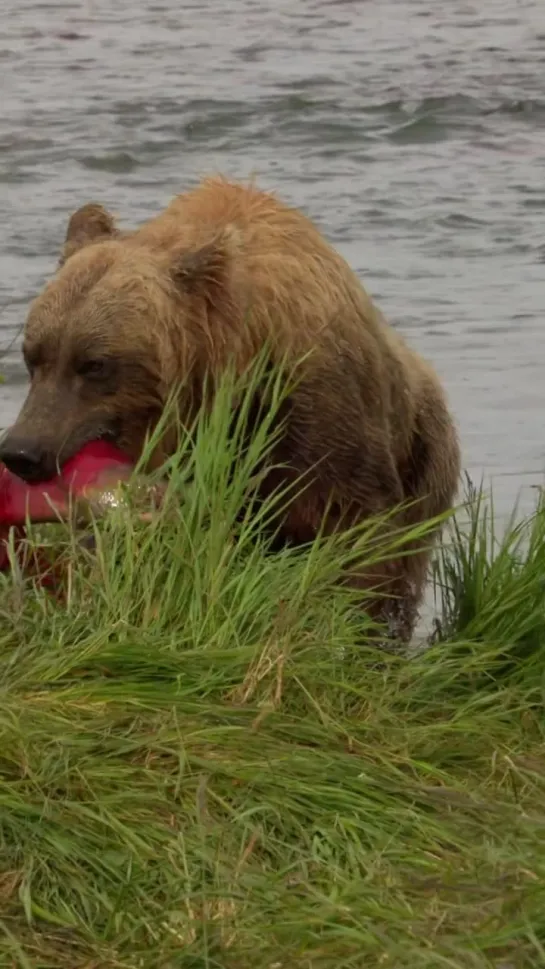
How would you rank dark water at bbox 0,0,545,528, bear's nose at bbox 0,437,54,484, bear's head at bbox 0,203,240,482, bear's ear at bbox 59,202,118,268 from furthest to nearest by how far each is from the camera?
1. dark water at bbox 0,0,545,528
2. bear's ear at bbox 59,202,118,268
3. bear's head at bbox 0,203,240,482
4. bear's nose at bbox 0,437,54,484

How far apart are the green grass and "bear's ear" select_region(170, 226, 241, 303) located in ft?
1.54

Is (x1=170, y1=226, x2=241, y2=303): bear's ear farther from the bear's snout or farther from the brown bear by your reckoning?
the bear's snout

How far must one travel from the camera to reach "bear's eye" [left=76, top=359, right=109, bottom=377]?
496 cm

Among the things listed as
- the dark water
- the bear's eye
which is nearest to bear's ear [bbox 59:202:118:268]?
the bear's eye

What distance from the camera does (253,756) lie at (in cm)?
367

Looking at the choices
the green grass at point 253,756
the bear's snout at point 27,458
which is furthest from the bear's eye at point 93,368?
the green grass at point 253,756

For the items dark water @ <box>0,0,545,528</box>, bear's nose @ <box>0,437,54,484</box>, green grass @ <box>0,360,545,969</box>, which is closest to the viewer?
green grass @ <box>0,360,545,969</box>

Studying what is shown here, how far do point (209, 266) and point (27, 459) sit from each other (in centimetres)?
61

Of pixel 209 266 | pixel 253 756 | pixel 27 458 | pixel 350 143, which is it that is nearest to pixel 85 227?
pixel 209 266

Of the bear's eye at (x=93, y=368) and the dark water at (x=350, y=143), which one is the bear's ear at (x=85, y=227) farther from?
the dark water at (x=350, y=143)

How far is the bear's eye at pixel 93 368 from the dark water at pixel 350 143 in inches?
76.0

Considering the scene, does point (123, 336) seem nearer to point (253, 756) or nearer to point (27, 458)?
point (27, 458)

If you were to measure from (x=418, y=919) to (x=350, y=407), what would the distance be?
2124mm

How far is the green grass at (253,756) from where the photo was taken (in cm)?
315
